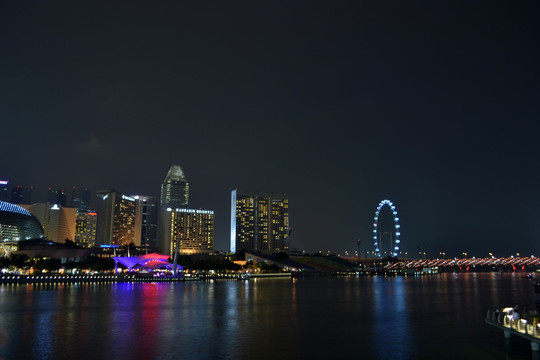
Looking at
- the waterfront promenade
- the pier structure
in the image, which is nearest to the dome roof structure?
the waterfront promenade

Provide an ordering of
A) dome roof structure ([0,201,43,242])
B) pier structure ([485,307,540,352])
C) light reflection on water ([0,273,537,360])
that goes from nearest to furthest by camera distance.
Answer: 1. pier structure ([485,307,540,352])
2. light reflection on water ([0,273,537,360])
3. dome roof structure ([0,201,43,242])

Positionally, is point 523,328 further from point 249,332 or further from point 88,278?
point 88,278

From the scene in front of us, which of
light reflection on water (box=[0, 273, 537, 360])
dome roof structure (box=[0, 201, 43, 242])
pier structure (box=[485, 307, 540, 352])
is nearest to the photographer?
pier structure (box=[485, 307, 540, 352])

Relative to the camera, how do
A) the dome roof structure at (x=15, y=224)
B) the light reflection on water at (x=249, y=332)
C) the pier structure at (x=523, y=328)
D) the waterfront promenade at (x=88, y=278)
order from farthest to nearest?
the dome roof structure at (x=15, y=224)
the waterfront promenade at (x=88, y=278)
the light reflection on water at (x=249, y=332)
the pier structure at (x=523, y=328)

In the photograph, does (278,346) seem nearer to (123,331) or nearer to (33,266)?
(123,331)

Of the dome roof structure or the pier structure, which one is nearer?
the pier structure

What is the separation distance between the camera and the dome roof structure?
144 meters

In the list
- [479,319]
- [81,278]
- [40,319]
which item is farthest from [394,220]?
[40,319]

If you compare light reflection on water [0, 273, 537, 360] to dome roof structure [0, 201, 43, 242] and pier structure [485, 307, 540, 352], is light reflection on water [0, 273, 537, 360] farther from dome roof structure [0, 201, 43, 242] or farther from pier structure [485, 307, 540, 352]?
dome roof structure [0, 201, 43, 242]

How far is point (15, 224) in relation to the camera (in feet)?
484

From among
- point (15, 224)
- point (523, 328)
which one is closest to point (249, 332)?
point (523, 328)

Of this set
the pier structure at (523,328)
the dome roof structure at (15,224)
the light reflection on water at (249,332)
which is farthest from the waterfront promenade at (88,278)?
the pier structure at (523,328)

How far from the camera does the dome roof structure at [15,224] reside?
144125mm

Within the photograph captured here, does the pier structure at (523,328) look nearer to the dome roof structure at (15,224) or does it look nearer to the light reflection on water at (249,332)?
the light reflection on water at (249,332)
